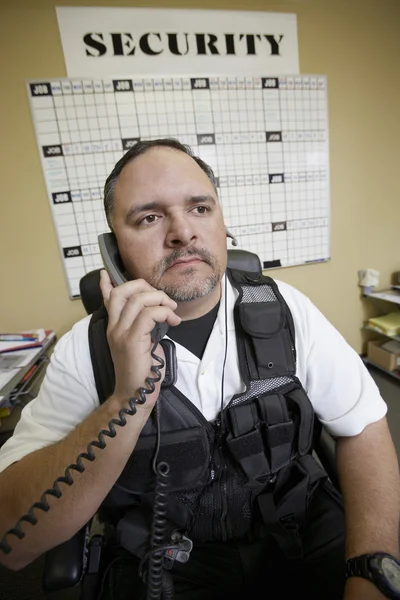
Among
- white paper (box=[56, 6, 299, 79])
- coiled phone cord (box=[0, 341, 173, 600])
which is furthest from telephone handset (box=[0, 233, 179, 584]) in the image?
white paper (box=[56, 6, 299, 79])

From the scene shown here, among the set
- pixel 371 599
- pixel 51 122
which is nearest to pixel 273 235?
pixel 51 122

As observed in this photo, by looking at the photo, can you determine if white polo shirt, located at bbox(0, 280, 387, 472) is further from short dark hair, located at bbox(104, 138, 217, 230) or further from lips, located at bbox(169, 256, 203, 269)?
short dark hair, located at bbox(104, 138, 217, 230)

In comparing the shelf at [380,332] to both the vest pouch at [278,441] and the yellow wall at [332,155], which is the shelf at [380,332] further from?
the vest pouch at [278,441]

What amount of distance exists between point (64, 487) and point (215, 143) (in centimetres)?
171

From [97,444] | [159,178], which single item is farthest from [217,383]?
[159,178]

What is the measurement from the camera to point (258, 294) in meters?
0.75

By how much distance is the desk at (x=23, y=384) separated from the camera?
3.39 feet

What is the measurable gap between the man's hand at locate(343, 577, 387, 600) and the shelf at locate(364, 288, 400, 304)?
5.49ft

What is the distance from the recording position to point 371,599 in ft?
1.60

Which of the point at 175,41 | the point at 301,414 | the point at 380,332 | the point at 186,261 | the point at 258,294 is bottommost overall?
the point at 380,332

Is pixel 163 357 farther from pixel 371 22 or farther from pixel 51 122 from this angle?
pixel 371 22

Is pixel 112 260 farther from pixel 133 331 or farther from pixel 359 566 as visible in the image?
pixel 359 566

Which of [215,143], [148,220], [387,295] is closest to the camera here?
[148,220]

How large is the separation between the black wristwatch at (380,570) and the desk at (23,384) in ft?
3.63
